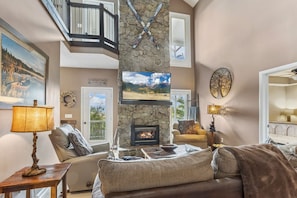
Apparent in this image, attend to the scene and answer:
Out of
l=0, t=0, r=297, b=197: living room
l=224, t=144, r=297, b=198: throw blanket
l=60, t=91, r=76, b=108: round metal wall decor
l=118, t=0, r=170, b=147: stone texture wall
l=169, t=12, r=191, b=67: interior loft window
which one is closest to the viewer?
l=224, t=144, r=297, b=198: throw blanket

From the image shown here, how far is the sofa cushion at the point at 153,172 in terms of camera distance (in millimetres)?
1182

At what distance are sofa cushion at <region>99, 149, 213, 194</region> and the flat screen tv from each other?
13.2 feet

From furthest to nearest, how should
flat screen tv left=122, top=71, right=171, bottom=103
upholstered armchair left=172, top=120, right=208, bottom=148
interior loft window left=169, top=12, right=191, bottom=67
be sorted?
interior loft window left=169, top=12, right=191, bottom=67, upholstered armchair left=172, top=120, right=208, bottom=148, flat screen tv left=122, top=71, right=171, bottom=103

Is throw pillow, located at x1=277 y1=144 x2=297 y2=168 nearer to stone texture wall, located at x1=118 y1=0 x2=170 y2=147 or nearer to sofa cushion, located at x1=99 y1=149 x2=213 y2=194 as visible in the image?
sofa cushion, located at x1=99 y1=149 x2=213 y2=194

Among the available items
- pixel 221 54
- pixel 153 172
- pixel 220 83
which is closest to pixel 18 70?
pixel 153 172

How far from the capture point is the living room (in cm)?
221

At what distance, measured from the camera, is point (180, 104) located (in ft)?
23.7

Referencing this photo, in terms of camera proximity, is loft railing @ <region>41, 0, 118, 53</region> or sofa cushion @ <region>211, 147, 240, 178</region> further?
loft railing @ <region>41, 0, 118, 53</region>

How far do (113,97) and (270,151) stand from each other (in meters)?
5.62

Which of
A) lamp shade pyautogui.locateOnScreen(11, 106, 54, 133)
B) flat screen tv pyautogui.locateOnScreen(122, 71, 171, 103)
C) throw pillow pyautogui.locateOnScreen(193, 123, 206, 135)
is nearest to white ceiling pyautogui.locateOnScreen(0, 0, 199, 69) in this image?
lamp shade pyautogui.locateOnScreen(11, 106, 54, 133)

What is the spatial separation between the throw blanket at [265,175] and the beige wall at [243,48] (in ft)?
9.65

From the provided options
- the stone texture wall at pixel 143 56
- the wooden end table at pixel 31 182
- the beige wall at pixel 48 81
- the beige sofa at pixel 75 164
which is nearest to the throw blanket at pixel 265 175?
the wooden end table at pixel 31 182

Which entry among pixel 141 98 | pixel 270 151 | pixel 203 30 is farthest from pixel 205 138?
pixel 270 151

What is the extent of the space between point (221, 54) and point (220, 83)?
35.0 inches
